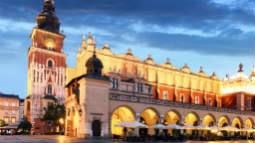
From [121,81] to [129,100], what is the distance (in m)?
14.5

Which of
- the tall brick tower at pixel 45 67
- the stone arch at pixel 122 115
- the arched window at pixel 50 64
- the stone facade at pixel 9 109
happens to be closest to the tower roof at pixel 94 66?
the stone arch at pixel 122 115

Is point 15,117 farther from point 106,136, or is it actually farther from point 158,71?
point 106,136

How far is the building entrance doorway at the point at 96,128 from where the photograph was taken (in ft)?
126

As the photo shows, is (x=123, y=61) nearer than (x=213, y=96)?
Yes

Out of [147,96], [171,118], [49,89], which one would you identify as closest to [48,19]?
[49,89]

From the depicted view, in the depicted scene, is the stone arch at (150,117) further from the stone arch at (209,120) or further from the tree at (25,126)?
→ the tree at (25,126)

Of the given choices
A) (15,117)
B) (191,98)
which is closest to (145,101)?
(191,98)

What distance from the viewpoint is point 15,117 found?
109m

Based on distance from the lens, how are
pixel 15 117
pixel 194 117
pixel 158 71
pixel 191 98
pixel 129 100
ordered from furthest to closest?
pixel 15 117 < pixel 191 98 < pixel 158 71 < pixel 194 117 < pixel 129 100

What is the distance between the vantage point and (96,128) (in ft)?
127

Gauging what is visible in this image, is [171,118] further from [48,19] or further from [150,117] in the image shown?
[48,19]

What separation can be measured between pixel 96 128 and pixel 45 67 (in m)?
42.9

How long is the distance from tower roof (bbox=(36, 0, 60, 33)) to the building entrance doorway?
162 feet

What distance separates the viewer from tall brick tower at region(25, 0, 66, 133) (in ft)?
240
